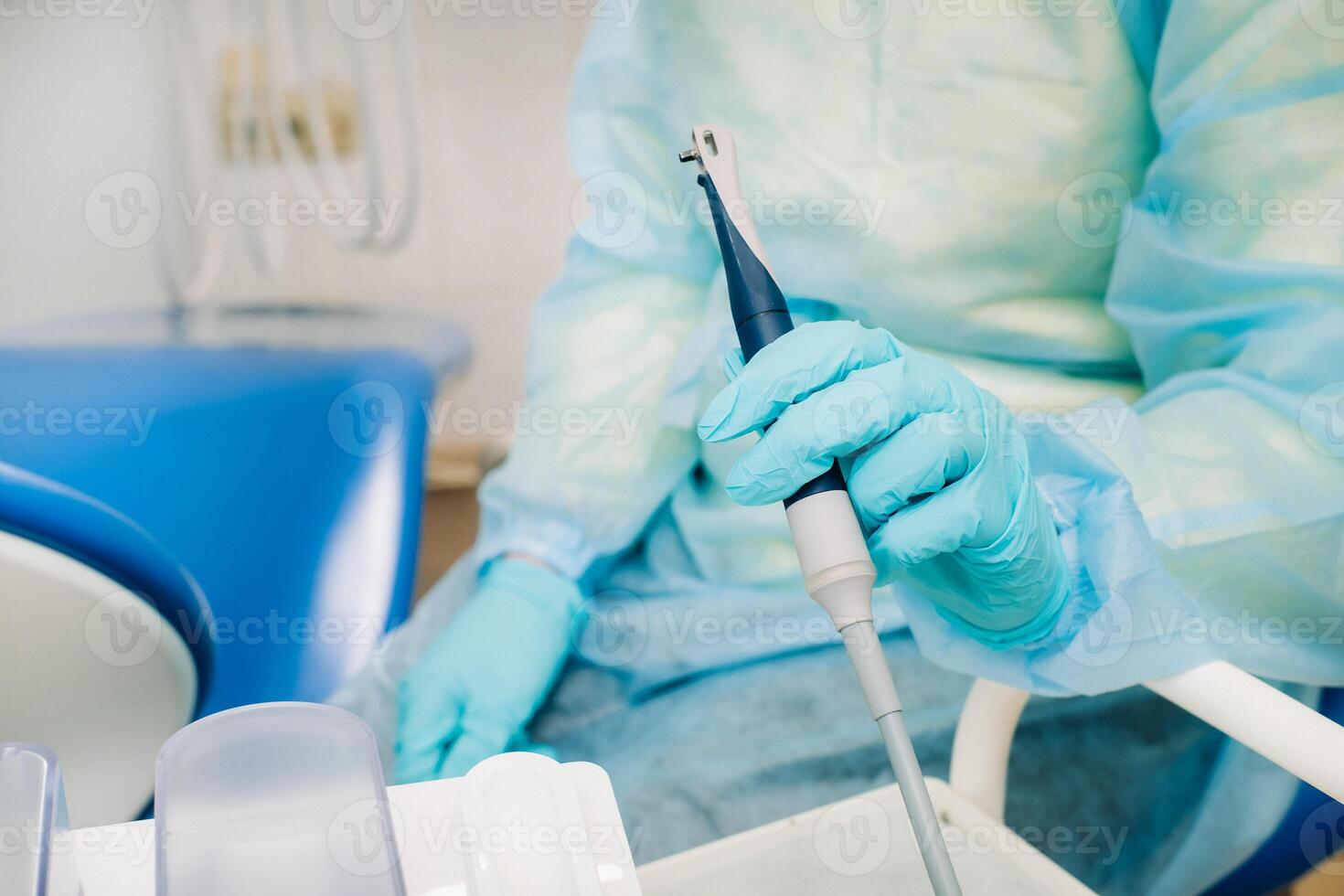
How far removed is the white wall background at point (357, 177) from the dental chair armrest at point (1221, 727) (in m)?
0.96

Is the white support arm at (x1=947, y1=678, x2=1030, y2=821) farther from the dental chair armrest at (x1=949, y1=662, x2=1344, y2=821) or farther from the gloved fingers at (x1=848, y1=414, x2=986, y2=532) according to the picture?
the gloved fingers at (x1=848, y1=414, x2=986, y2=532)

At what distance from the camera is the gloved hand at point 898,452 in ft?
1.39

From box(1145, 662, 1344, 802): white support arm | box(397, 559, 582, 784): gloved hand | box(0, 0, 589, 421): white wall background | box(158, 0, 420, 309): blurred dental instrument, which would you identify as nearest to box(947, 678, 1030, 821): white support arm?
box(1145, 662, 1344, 802): white support arm

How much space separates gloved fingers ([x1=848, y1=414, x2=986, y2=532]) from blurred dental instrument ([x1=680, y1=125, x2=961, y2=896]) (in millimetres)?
49

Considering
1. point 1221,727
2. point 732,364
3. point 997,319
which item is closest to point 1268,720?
point 1221,727

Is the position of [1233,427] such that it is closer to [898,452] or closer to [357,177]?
[898,452]

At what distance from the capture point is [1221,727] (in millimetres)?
403

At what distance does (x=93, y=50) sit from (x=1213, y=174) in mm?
1121

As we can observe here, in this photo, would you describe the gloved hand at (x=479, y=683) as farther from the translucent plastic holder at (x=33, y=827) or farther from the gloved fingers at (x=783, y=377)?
the translucent plastic holder at (x=33, y=827)

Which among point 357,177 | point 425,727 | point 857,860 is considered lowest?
point 425,727

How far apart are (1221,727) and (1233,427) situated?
0.76ft

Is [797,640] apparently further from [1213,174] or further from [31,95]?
[31,95]

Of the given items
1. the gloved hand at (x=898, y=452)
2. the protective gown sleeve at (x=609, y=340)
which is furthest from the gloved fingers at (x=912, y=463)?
the protective gown sleeve at (x=609, y=340)

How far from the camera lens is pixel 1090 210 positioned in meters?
0.70
